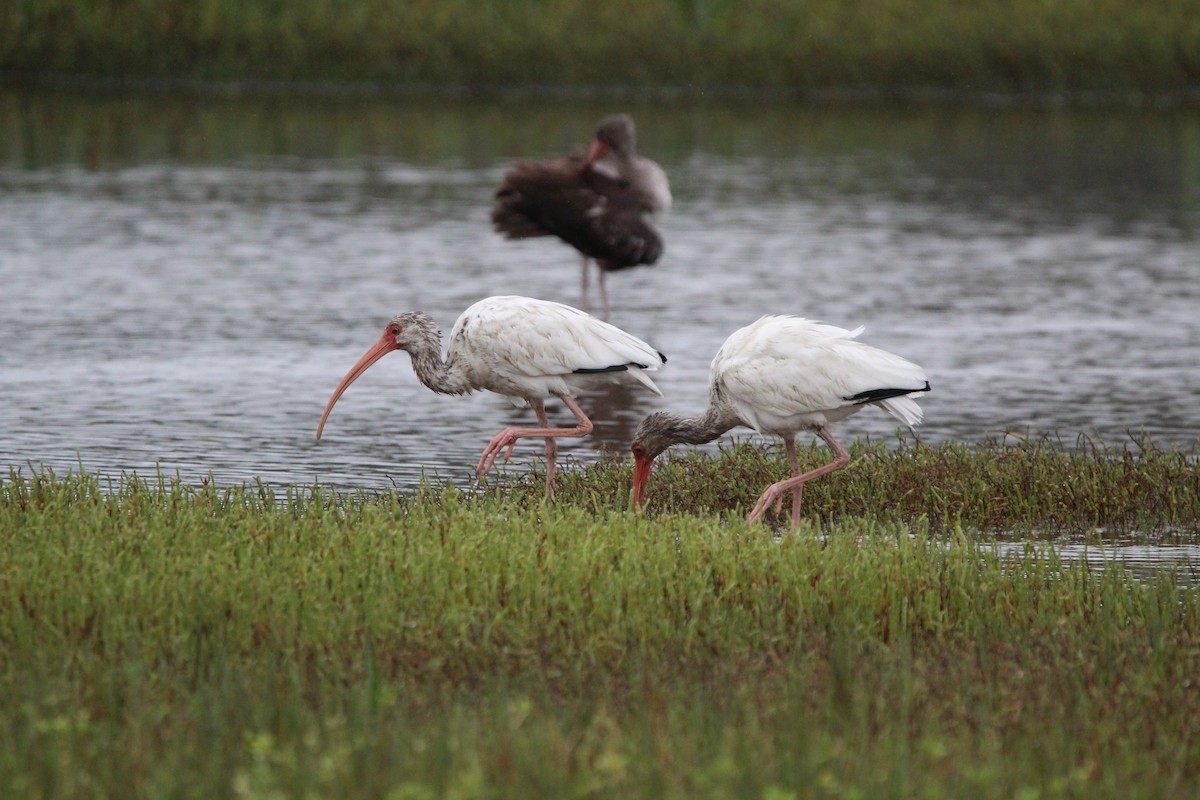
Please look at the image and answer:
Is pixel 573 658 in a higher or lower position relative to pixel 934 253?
higher

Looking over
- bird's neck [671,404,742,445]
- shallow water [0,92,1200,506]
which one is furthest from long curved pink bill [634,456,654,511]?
shallow water [0,92,1200,506]

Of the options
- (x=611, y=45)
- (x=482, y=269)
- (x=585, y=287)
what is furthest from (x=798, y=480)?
(x=611, y=45)

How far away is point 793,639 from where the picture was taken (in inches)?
258

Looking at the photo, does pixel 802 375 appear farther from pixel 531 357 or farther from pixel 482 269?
pixel 482 269

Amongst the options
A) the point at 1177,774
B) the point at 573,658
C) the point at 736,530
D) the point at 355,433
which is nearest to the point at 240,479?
the point at 355,433

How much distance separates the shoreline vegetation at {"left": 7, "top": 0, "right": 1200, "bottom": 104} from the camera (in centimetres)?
3778

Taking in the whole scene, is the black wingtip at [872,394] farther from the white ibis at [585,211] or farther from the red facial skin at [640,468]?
the white ibis at [585,211]

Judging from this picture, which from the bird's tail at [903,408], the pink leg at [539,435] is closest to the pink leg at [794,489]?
the bird's tail at [903,408]

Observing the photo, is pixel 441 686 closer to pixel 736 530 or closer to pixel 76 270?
pixel 736 530

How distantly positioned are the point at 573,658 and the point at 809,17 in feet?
112

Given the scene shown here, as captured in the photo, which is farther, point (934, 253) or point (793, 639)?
point (934, 253)

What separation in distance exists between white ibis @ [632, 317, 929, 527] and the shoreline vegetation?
1179 inches

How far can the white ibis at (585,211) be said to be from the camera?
14992mm

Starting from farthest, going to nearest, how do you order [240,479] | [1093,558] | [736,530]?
1. [240,479]
2. [1093,558]
3. [736,530]
